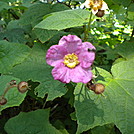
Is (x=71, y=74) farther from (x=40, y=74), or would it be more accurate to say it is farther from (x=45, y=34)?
(x=45, y=34)

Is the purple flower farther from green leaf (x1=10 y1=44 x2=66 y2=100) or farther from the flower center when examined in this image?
green leaf (x1=10 y1=44 x2=66 y2=100)

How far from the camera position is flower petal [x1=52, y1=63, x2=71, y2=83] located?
1244 mm

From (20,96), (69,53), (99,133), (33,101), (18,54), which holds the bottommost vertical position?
(33,101)

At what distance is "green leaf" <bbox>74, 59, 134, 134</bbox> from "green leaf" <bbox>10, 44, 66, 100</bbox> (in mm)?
166

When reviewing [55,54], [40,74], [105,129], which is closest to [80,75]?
[55,54]

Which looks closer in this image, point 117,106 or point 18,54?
point 117,106

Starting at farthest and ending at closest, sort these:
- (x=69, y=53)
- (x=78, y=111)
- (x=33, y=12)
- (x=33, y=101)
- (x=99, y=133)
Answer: (x=33, y=101) < (x=33, y=12) < (x=99, y=133) < (x=69, y=53) < (x=78, y=111)

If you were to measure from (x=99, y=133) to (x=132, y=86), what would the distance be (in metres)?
0.47

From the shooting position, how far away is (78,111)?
121 centimetres

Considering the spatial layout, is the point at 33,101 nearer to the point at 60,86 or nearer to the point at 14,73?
the point at 14,73

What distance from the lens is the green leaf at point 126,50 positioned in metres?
1.94

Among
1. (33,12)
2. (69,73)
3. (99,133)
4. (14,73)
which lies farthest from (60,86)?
(33,12)

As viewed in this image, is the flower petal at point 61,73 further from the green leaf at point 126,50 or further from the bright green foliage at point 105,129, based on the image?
the green leaf at point 126,50

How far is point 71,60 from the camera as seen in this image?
4.39 ft
